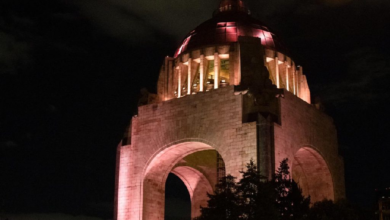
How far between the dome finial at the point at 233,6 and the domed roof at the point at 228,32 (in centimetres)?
89


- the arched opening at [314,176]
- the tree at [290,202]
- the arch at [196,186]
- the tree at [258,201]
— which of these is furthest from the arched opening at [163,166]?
the tree at [258,201]

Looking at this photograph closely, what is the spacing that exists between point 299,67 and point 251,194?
574 inches

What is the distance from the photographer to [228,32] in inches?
1532

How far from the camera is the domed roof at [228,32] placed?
3872 cm

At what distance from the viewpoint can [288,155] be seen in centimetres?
3438

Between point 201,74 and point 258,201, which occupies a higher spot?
point 201,74

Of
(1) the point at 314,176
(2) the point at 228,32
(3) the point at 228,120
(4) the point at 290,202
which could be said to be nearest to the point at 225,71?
(2) the point at 228,32

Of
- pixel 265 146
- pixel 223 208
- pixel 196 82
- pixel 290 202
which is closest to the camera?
pixel 223 208

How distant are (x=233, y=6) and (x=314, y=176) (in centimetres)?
1104

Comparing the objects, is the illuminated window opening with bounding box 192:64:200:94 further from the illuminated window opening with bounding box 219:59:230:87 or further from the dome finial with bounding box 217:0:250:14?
the dome finial with bounding box 217:0:250:14

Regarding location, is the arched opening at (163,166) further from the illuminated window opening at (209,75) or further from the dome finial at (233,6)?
the dome finial at (233,6)

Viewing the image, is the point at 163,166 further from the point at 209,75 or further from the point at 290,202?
the point at 290,202

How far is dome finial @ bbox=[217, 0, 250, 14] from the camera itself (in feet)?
138

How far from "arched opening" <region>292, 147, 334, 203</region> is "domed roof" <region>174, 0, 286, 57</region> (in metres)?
6.10
